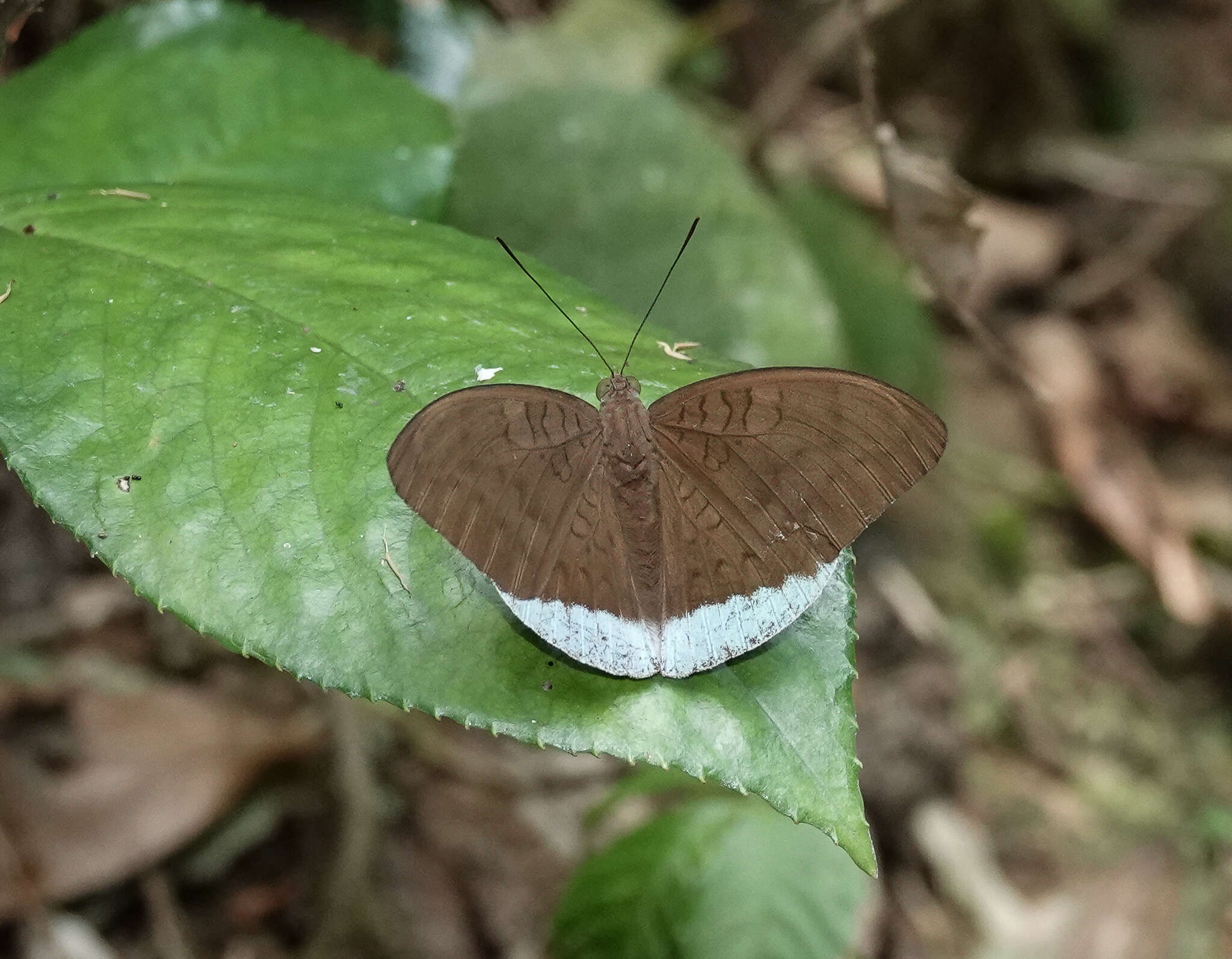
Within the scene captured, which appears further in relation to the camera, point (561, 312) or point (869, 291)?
point (869, 291)

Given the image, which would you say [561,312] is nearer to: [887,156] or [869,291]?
[887,156]

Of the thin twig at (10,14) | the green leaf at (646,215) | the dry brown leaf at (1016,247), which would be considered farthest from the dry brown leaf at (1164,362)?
the thin twig at (10,14)

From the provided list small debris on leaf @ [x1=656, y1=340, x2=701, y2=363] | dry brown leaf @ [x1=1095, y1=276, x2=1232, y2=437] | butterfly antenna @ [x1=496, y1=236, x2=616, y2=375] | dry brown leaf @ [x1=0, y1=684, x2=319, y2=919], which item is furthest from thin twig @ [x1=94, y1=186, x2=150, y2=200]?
dry brown leaf @ [x1=1095, y1=276, x2=1232, y2=437]

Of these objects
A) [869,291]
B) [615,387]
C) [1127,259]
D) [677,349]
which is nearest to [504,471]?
[615,387]

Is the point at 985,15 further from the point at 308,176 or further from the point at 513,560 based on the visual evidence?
the point at 513,560

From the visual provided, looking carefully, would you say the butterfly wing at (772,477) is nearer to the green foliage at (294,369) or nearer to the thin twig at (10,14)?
the green foliage at (294,369)

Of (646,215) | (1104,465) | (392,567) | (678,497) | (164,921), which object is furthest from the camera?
(1104,465)

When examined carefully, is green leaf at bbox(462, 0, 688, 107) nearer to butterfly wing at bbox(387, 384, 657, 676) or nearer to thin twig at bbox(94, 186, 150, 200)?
thin twig at bbox(94, 186, 150, 200)
